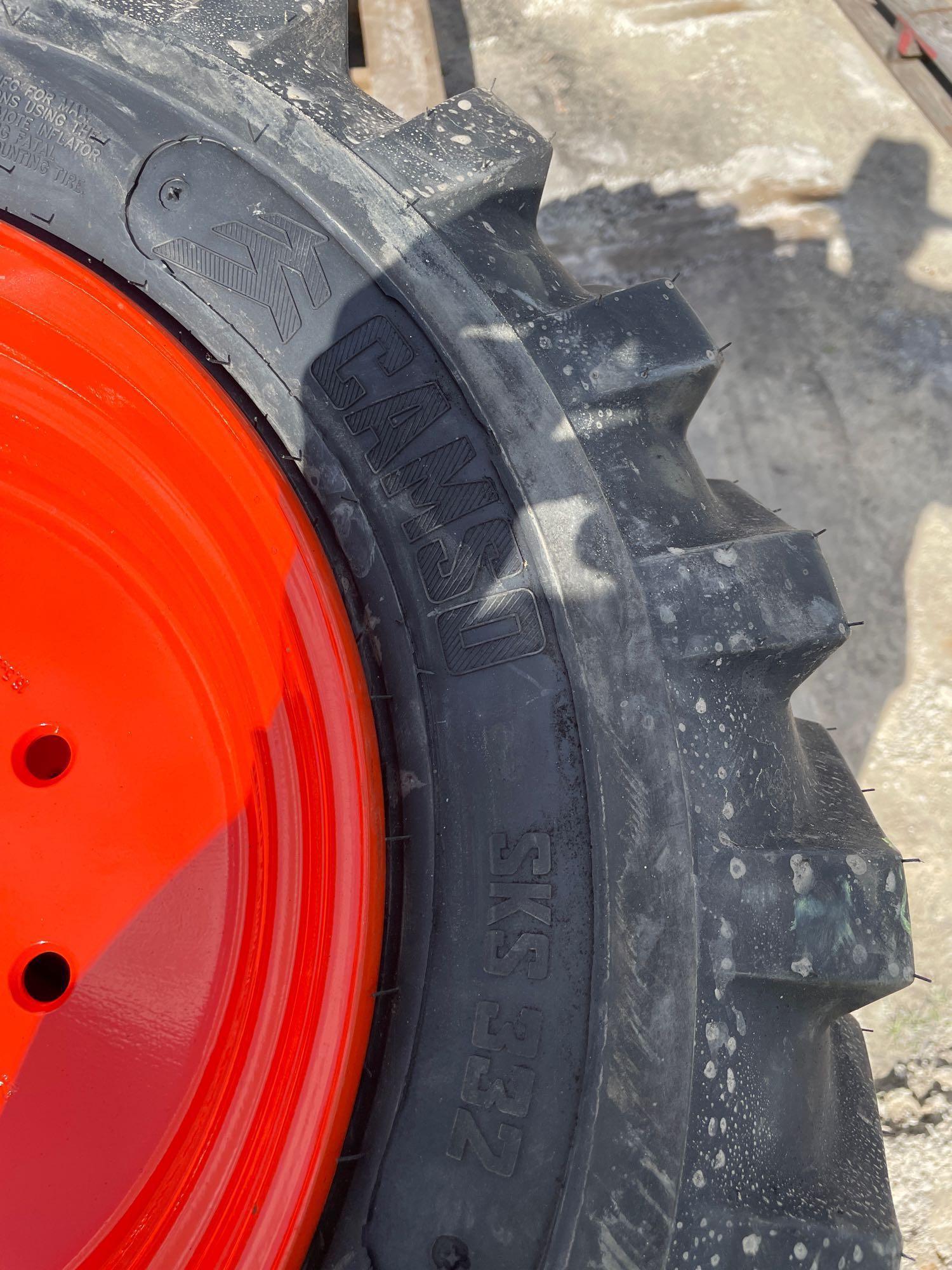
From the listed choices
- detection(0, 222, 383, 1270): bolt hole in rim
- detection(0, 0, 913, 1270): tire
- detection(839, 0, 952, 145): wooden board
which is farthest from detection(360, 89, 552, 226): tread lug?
detection(839, 0, 952, 145): wooden board

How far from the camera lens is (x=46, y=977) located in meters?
1.16

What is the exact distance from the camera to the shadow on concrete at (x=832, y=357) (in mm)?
2078

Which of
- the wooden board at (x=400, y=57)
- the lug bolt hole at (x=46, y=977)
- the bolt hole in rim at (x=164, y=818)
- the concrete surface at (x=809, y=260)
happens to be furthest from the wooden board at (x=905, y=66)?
the lug bolt hole at (x=46, y=977)

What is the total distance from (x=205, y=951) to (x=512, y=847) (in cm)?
44

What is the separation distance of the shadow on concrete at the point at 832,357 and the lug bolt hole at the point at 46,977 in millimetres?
1567

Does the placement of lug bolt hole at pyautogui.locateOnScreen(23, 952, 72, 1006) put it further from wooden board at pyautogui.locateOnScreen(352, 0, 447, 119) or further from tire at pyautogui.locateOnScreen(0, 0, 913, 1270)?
wooden board at pyautogui.locateOnScreen(352, 0, 447, 119)

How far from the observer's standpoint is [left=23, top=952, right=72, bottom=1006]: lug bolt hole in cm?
114

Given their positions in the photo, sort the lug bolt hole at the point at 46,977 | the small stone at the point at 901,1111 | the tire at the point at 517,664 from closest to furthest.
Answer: the tire at the point at 517,664 < the lug bolt hole at the point at 46,977 < the small stone at the point at 901,1111

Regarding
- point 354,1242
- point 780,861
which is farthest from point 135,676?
point 780,861

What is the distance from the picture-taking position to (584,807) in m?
1.00

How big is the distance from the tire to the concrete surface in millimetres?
896

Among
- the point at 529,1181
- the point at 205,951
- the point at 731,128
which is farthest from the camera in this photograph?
the point at 731,128

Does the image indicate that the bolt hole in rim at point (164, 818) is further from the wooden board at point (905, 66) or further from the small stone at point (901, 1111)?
the wooden board at point (905, 66)

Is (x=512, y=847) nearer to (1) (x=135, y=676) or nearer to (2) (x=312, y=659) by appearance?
(2) (x=312, y=659)
